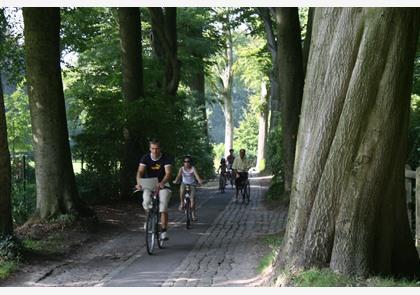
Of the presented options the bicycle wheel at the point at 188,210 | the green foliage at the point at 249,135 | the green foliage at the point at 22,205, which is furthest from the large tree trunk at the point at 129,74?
the green foliage at the point at 249,135

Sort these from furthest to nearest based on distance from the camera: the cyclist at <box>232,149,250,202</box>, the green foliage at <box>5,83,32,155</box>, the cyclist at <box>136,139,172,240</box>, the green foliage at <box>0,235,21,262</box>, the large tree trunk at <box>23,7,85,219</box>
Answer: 1. the green foliage at <box>5,83,32,155</box>
2. the cyclist at <box>232,149,250,202</box>
3. the large tree trunk at <box>23,7,85,219</box>
4. the cyclist at <box>136,139,172,240</box>
5. the green foliage at <box>0,235,21,262</box>

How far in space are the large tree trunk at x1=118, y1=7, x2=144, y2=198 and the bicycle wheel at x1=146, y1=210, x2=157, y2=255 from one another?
851cm

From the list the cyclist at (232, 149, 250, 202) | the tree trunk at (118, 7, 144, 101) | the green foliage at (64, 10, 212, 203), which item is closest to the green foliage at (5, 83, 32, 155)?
the green foliage at (64, 10, 212, 203)

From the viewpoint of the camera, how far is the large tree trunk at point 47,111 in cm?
1387

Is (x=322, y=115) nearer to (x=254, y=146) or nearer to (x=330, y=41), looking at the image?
(x=330, y=41)

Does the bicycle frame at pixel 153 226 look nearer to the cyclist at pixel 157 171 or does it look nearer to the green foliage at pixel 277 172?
the cyclist at pixel 157 171

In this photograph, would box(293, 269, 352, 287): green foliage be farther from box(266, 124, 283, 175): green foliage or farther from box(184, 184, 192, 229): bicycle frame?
box(266, 124, 283, 175): green foliage

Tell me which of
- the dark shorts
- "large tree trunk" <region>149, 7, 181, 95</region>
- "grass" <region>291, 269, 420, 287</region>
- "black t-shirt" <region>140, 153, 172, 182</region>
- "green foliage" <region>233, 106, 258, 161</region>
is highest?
"large tree trunk" <region>149, 7, 181, 95</region>

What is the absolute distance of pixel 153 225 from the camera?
12.0 m

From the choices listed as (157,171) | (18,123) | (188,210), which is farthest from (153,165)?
(18,123)

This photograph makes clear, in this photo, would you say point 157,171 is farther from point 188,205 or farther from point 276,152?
point 276,152

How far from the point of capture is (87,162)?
20.8 metres

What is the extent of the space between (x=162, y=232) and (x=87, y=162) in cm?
879

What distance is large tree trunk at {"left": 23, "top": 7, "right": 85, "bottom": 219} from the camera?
13.9 meters
